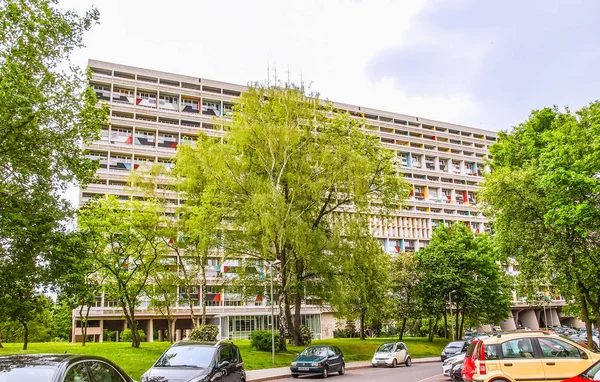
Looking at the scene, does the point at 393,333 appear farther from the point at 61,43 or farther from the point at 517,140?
the point at 61,43

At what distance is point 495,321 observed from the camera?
2088 inches

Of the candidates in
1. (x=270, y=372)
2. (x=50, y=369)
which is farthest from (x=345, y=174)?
(x=50, y=369)

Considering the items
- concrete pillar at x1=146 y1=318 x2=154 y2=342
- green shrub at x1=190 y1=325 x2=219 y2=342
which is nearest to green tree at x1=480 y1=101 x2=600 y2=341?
green shrub at x1=190 y1=325 x2=219 y2=342

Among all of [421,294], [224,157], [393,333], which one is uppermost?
[224,157]

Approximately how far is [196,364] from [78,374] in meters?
6.41

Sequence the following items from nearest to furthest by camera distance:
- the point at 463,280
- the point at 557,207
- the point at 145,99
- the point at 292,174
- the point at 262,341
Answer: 1. the point at 557,207
2. the point at 262,341
3. the point at 292,174
4. the point at 463,280
5. the point at 145,99

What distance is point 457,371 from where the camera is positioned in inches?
811

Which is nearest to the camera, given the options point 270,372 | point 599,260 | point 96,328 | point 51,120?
point 51,120

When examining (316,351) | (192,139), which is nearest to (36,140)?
(316,351)

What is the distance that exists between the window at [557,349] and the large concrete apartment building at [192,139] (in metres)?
37.3

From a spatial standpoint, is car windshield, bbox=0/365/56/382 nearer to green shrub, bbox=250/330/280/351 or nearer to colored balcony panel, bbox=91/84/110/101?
green shrub, bbox=250/330/280/351

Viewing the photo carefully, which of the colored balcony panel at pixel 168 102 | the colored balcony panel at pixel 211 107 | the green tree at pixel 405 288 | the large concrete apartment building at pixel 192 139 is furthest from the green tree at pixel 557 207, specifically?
the colored balcony panel at pixel 168 102

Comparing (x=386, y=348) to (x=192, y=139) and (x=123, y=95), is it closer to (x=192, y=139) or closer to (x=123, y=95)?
(x=192, y=139)

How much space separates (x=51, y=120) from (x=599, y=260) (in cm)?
2663
